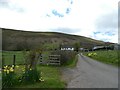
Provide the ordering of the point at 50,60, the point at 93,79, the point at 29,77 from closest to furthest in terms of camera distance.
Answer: the point at 29,77 < the point at 93,79 < the point at 50,60

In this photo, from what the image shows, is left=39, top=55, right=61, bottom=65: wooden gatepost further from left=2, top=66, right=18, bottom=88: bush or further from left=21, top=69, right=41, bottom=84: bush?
left=2, top=66, right=18, bottom=88: bush

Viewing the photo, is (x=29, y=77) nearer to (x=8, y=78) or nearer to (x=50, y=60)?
(x=8, y=78)

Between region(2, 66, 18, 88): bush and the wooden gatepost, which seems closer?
region(2, 66, 18, 88): bush

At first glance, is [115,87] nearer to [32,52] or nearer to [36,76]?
[36,76]

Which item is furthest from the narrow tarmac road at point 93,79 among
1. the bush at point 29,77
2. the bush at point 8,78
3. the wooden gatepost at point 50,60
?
the wooden gatepost at point 50,60

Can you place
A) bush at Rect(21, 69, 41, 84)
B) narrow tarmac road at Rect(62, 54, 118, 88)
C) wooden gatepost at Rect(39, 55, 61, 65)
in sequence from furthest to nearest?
wooden gatepost at Rect(39, 55, 61, 65), bush at Rect(21, 69, 41, 84), narrow tarmac road at Rect(62, 54, 118, 88)

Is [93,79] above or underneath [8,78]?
underneath

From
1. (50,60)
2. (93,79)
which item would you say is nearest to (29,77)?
(93,79)

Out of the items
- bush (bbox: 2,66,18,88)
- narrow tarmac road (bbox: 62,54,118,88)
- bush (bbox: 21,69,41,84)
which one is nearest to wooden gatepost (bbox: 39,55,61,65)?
narrow tarmac road (bbox: 62,54,118,88)

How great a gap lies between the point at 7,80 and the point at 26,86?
93 cm

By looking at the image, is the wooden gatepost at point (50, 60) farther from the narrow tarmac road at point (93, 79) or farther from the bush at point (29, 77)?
the bush at point (29, 77)

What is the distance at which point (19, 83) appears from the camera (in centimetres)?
1219

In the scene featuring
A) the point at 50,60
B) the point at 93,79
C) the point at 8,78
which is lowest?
the point at 93,79

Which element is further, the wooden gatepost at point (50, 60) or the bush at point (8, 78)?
the wooden gatepost at point (50, 60)
